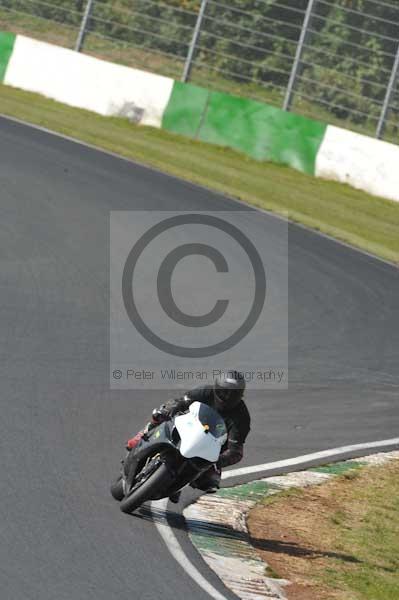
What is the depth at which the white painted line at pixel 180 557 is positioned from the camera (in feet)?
23.2

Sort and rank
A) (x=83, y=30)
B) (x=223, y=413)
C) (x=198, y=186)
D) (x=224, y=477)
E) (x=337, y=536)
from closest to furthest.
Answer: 1. (x=223, y=413)
2. (x=337, y=536)
3. (x=224, y=477)
4. (x=198, y=186)
5. (x=83, y=30)

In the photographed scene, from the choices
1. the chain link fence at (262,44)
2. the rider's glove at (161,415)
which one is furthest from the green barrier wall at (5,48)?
the rider's glove at (161,415)

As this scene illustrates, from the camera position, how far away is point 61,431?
937 centimetres

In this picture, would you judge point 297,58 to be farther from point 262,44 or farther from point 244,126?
point 244,126

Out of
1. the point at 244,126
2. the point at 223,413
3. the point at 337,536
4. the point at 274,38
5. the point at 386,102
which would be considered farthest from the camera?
the point at 274,38

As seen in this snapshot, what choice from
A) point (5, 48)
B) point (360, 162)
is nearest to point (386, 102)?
point (360, 162)

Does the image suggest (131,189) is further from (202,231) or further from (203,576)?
(203,576)

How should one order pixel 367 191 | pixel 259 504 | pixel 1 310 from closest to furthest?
pixel 259 504 < pixel 1 310 < pixel 367 191

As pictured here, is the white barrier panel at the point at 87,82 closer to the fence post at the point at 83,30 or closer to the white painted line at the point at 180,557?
the fence post at the point at 83,30

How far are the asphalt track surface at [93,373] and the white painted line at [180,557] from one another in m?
0.07

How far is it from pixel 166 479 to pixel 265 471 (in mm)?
2317

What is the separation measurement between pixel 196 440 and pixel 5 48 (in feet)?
73.6

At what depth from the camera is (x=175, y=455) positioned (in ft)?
26.0

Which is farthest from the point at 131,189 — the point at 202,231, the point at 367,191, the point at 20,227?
the point at 367,191
